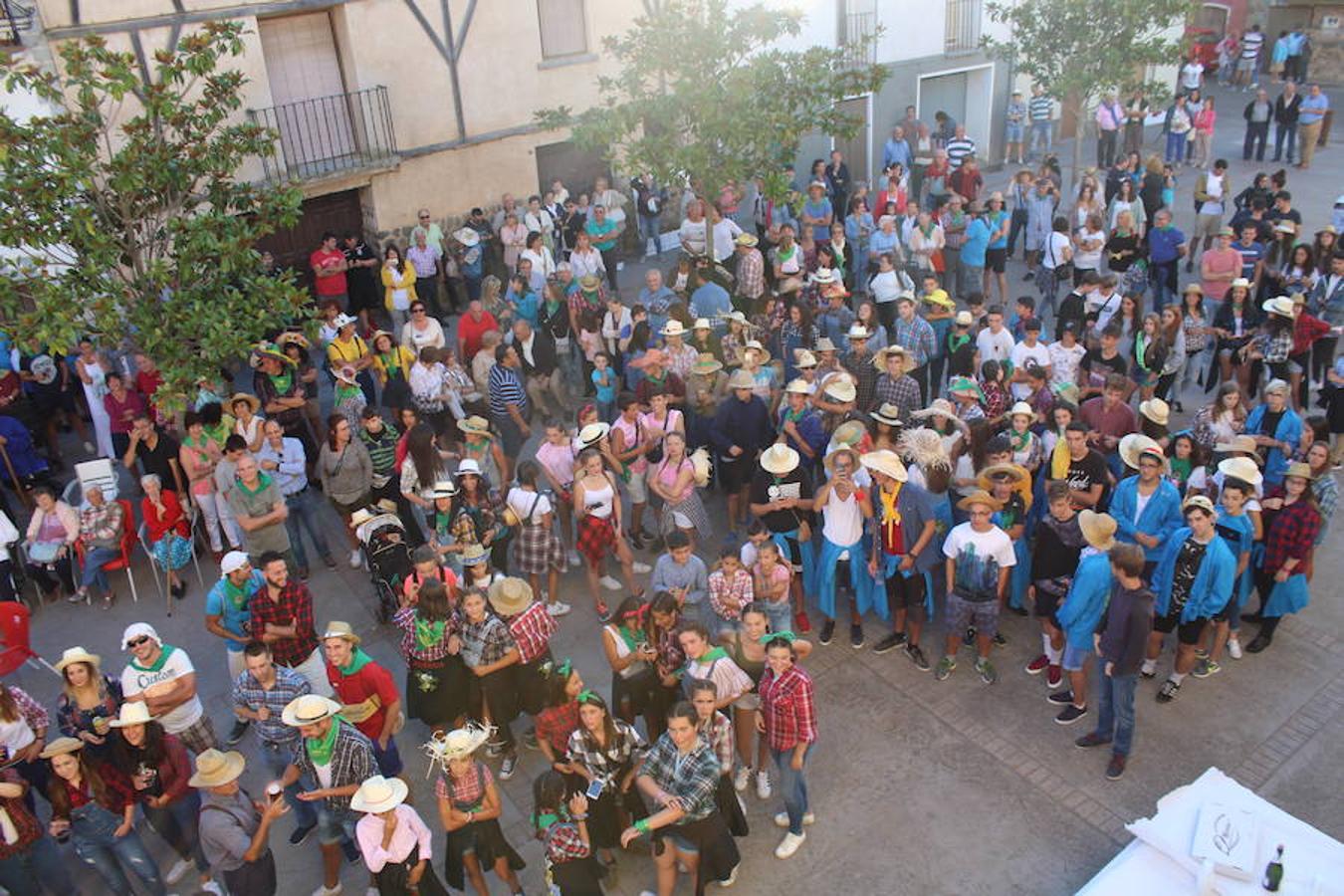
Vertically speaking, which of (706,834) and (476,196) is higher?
(476,196)

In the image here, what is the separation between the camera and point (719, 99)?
1243 centimetres

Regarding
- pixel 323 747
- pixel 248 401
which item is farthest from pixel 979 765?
pixel 248 401

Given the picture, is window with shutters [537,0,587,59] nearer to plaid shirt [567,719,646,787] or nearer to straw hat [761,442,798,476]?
straw hat [761,442,798,476]

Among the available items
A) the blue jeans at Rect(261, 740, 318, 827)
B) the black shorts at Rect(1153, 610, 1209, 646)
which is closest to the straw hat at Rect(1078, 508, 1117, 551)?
the black shorts at Rect(1153, 610, 1209, 646)

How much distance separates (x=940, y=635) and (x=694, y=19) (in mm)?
7716

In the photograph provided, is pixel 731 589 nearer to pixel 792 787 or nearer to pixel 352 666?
pixel 792 787

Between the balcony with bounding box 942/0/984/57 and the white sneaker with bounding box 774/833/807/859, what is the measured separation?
19.0m

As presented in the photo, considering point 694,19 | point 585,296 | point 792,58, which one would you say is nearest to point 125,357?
point 585,296

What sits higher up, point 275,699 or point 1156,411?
point 1156,411

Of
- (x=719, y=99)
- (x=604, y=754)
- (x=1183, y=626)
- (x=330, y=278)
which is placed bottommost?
(x=1183, y=626)

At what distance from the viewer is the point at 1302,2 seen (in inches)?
1093

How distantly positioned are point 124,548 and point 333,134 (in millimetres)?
8131

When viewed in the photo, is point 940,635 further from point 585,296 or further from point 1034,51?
point 1034,51

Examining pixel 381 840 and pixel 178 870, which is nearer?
pixel 381 840
